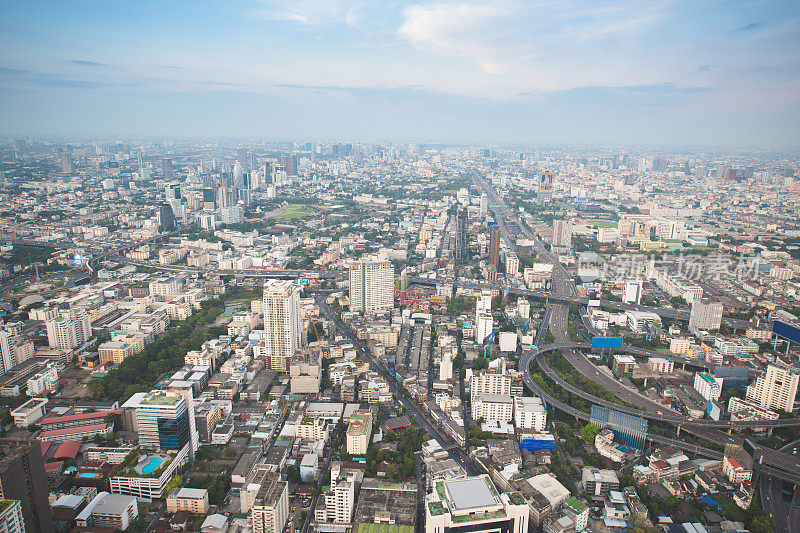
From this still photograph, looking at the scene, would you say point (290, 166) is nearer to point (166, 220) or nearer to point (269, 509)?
point (166, 220)

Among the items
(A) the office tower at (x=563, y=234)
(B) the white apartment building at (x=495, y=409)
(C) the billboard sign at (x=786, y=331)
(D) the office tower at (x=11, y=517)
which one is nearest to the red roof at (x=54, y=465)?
(D) the office tower at (x=11, y=517)

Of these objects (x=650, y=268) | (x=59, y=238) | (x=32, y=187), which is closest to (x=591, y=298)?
(x=650, y=268)

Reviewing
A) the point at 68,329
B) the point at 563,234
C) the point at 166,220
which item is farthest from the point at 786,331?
the point at 166,220

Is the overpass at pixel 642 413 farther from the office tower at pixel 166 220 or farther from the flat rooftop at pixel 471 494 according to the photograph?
the office tower at pixel 166 220

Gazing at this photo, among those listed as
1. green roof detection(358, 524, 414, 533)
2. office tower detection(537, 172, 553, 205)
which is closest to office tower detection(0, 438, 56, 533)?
green roof detection(358, 524, 414, 533)

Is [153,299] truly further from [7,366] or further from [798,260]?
[798,260]

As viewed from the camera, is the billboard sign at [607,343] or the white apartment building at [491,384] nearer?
the white apartment building at [491,384]
